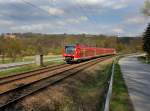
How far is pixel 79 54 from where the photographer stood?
44969 millimetres

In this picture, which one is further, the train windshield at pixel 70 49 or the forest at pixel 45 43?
the forest at pixel 45 43

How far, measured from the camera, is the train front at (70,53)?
44.1m

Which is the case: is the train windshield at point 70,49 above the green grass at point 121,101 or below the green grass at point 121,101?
above

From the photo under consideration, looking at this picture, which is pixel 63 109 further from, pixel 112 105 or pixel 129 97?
pixel 129 97

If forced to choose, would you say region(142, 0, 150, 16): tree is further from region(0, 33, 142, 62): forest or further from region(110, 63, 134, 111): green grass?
region(110, 63, 134, 111): green grass

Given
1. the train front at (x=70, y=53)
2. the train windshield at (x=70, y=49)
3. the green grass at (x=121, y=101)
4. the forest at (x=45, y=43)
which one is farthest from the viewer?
the forest at (x=45, y=43)

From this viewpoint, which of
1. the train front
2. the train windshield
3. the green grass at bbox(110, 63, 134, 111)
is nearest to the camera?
the green grass at bbox(110, 63, 134, 111)

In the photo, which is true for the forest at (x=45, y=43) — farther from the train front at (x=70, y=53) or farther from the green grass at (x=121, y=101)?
the green grass at (x=121, y=101)

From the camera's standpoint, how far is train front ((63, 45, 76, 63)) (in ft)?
145

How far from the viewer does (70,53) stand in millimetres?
44406

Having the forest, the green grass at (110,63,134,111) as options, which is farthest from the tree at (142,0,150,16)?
the green grass at (110,63,134,111)

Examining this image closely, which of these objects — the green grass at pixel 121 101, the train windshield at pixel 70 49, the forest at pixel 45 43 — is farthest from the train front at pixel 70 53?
the green grass at pixel 121 101

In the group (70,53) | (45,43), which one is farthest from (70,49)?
(45,43)

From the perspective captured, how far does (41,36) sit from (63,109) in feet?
394
